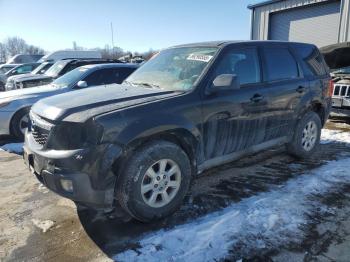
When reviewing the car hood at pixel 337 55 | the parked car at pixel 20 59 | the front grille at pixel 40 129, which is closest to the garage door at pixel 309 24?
the car hood at pixel 337 55

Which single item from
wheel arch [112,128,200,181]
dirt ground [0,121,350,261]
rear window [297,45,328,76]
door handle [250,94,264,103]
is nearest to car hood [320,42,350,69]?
rear window [297,45,328,76]

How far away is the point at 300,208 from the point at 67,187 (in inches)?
Answer: 95.7

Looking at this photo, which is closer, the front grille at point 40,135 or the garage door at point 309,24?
the front grille at point 40,135

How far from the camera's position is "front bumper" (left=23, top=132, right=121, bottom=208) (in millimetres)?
2922

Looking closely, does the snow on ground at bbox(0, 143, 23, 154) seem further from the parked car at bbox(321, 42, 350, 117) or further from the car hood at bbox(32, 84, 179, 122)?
the parked car at bbox(321, 42, 350, 117)

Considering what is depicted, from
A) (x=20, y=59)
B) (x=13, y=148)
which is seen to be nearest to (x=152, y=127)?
(x=13, y=148)

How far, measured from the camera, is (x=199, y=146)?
373 cm

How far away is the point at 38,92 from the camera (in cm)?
718

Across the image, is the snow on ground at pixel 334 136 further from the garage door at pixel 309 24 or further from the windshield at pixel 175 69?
the garage door at pixel 309 24

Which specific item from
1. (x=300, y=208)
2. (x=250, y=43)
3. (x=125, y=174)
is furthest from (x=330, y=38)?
(x=125, y=174)

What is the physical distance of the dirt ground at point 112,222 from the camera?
2.97 m

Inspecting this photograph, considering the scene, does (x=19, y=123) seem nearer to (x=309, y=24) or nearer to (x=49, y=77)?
(x=49, y=77)

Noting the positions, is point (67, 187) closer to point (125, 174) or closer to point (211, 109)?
point (125, 174)

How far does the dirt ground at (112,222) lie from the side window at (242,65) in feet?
4.46
